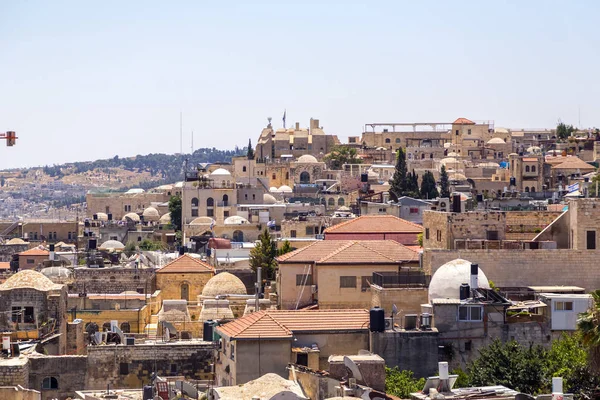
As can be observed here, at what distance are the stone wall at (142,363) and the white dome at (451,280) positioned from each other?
5712 millimetres

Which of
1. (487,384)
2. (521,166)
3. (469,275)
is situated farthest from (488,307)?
(521,166)

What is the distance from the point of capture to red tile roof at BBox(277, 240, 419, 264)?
4225cm

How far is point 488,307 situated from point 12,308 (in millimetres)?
14015

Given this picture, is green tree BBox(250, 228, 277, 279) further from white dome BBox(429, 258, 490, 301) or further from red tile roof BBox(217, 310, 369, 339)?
red tile roof BBox(217, 310, 369, 339)

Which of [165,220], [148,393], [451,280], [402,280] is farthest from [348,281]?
[165,220]

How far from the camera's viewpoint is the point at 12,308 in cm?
4200

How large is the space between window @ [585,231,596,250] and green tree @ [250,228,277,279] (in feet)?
63.2

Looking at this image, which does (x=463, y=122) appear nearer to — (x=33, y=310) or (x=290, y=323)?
(x=33, y=310)

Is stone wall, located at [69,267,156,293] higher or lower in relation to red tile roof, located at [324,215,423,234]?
lower

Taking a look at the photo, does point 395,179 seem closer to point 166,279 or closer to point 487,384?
point 166,279

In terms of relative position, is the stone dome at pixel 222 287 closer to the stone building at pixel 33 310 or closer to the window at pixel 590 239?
the stone building at pixel 33 310

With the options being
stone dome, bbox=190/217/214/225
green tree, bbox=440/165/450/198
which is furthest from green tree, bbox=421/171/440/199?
stone dome, bbox=190/217/214/225

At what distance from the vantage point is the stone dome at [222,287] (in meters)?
51.6

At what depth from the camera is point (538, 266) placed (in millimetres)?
40031
